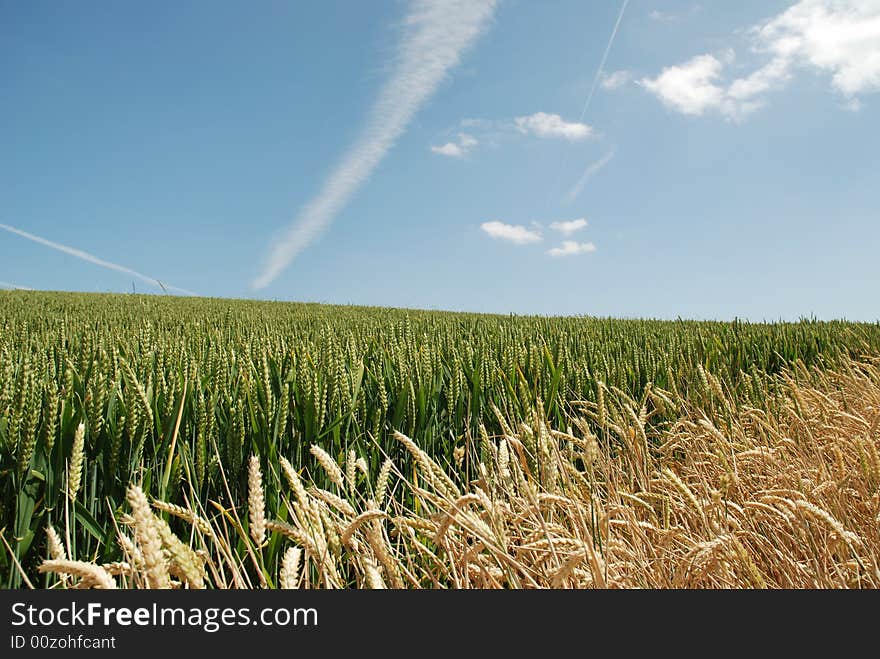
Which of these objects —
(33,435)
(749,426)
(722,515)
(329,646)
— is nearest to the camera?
(329,646)

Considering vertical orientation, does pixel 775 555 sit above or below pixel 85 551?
below

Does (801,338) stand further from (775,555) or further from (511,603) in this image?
(511,603)

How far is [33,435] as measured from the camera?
130 centimetres

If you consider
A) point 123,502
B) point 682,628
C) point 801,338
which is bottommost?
point 682,628

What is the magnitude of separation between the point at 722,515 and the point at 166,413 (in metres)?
1.70

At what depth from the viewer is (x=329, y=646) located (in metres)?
0.87

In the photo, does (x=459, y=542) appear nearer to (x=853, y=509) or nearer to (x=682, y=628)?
(x=682, y=628)

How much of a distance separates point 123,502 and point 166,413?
0.30 m

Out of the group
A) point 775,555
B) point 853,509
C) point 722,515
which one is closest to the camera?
point 722,515

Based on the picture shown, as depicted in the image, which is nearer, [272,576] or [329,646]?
[329,646]

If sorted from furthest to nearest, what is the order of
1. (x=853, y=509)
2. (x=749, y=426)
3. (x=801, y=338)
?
(x=801, y=338), (x=749, y=426), (x=853, y=509)

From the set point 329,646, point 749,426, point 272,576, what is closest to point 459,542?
point 272,576


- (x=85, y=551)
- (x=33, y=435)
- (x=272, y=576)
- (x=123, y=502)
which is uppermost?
(x=33, y=435)

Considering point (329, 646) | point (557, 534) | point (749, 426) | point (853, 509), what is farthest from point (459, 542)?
point (749, 426)
